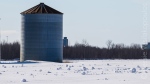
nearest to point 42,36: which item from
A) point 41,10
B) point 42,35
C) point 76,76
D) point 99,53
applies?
point 42,35

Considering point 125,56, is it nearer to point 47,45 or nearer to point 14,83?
point 47,45

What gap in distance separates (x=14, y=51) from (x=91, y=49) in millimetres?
25016

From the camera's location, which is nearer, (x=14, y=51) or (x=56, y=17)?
(x=56, y=17)

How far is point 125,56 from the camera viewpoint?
100938 mm

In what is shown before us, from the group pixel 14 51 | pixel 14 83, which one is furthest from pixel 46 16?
pixel 14 83

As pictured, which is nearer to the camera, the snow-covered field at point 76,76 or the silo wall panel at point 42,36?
the snow-covered field at point 76,76

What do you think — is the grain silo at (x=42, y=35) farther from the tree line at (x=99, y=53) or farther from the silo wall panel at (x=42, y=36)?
the tree line at (x=99, y=53)

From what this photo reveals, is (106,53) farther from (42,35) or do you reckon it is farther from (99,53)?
(42,35)

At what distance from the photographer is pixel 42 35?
56844 millimetres

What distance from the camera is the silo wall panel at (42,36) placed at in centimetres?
5666

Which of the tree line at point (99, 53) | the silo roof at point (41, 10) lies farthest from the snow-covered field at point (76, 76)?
the tree line at point (99, 53)

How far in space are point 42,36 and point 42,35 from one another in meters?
0.14

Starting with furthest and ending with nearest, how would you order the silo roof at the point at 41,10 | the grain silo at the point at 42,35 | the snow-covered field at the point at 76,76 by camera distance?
the silo roof at the point at 41,10, the grain silo at the point at 42,35, the snow-covered field at the point at 76,76

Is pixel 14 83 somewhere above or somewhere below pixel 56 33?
below
